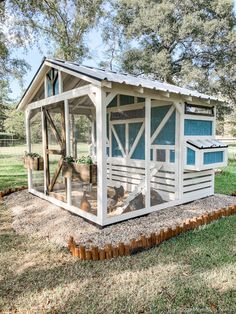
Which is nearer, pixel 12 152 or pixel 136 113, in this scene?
pixel 136 113

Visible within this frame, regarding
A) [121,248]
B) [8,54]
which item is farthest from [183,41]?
[121,248]

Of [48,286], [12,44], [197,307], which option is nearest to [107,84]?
[48,286]

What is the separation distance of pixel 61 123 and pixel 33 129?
158 centimetres

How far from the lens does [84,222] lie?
13.9 ft

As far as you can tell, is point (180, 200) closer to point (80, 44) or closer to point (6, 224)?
point (6, 224)

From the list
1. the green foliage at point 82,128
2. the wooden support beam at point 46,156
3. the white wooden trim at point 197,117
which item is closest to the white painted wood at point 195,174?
the white wooden trim at point 197,117

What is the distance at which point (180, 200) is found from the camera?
5129 mm

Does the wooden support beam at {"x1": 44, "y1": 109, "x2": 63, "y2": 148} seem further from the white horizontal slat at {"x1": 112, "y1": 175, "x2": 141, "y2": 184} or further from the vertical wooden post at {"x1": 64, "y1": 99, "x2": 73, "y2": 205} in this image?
the white horizontal slat at {"x1": 112, "y1": 175, "x2": 141, "y2": 184}

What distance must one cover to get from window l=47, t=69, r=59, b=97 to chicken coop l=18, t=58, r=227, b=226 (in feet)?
0.06

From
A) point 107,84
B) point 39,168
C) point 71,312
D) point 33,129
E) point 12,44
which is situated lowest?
point 71,312

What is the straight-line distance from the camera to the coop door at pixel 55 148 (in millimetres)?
4762

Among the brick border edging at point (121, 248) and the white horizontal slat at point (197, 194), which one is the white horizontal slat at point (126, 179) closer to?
the white horizontal slat at point (197, 194)

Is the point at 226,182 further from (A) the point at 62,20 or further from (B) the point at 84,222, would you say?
(A) the point at 62,20

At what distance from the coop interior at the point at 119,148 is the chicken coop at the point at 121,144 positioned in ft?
0.07
